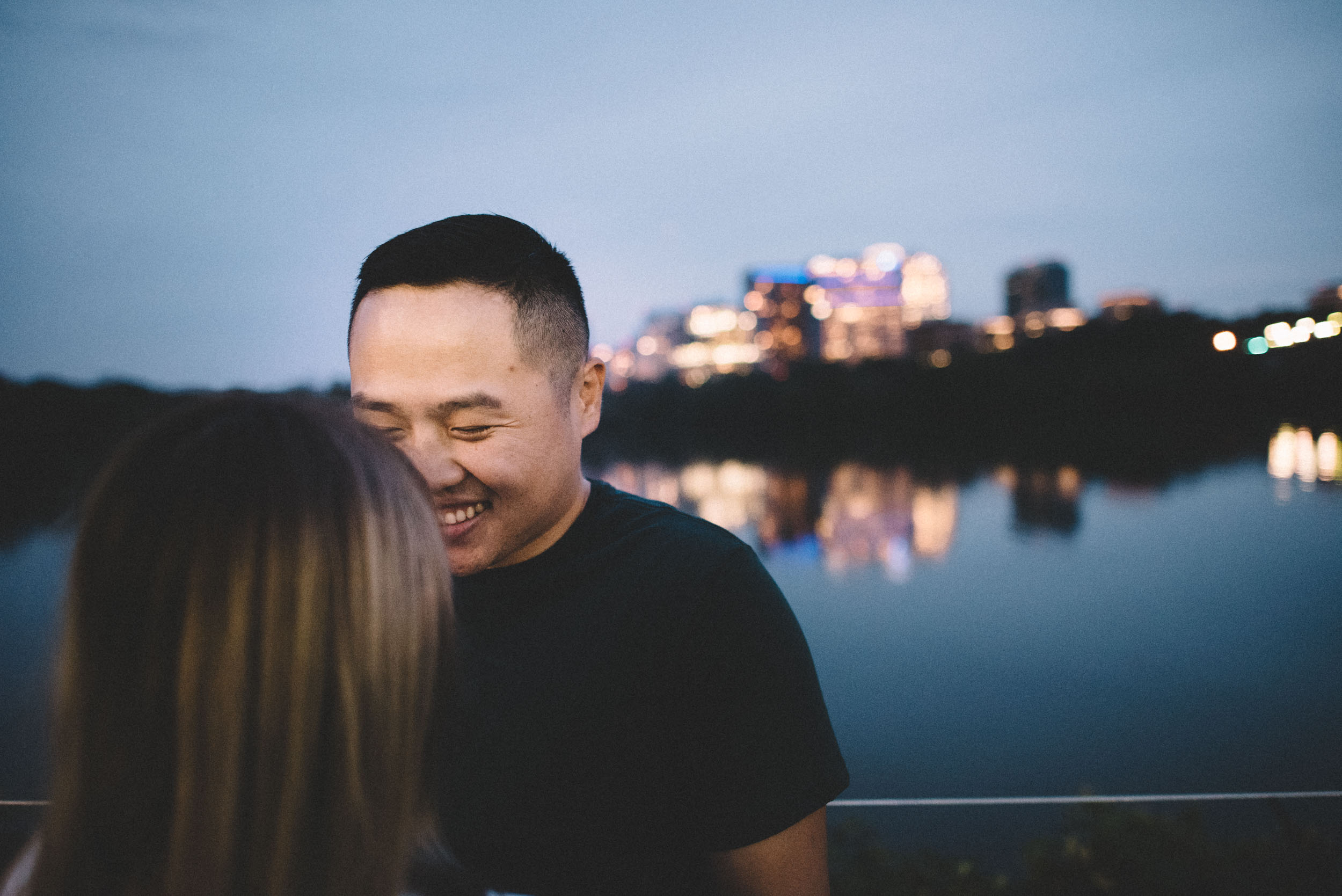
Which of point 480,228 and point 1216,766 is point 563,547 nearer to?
point 480,228

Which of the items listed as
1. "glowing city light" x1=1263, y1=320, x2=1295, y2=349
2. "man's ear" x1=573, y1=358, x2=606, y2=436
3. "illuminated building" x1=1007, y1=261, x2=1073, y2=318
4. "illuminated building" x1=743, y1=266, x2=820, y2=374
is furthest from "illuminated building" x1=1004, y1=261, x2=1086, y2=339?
"man's ear" x1=573, y1=358, x2=606, y2=436

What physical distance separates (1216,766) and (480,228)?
48.3 ft

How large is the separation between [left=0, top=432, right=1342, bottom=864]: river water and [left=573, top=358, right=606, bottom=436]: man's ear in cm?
86

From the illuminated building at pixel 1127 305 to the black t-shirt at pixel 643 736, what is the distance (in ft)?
267

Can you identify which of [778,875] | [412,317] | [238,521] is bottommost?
[778,875]

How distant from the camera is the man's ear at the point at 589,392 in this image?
138 cm

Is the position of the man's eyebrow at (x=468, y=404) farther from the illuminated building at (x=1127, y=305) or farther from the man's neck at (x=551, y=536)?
the illuminated building at (x=1127, y=305)

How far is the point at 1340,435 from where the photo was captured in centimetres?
4428

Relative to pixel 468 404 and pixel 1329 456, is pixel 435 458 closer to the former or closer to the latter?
pixel 468 404

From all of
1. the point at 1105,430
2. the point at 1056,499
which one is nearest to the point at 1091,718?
the point at 1056,499

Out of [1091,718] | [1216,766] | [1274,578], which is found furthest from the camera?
[1274,578]

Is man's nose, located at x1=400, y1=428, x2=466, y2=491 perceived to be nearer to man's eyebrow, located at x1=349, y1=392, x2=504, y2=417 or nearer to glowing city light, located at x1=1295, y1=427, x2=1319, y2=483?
man's eyebrow, located at x1=349, y1=392, x2=504, y2=417

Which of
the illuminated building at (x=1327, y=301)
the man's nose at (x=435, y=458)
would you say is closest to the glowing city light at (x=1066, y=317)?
the illuminated building at (x=1327, y=301)

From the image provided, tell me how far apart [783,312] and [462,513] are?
3979 inches
